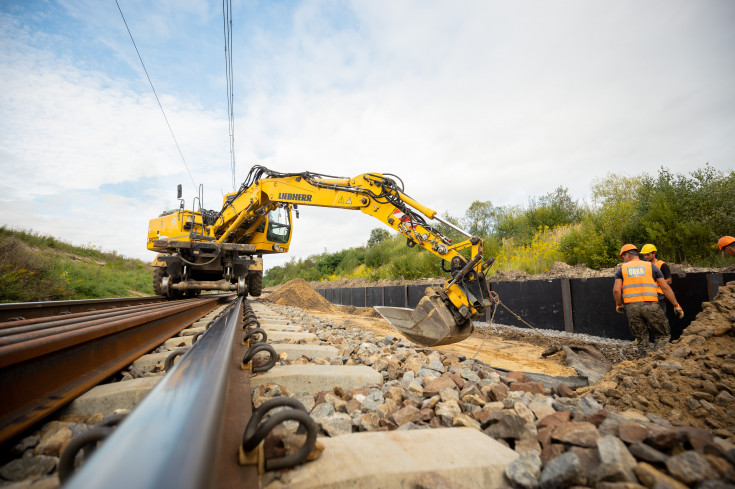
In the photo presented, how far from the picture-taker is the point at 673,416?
176cm

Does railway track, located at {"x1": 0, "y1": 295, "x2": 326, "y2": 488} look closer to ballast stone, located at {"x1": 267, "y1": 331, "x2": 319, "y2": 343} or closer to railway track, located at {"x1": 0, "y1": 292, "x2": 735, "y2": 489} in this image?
railway track, located at {"x1": 0, "y1": 292, "x2": 735, "y2": 489}

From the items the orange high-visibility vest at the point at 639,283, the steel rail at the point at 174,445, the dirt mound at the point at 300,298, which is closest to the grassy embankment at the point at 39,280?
the dirt mound at the point at 300,298

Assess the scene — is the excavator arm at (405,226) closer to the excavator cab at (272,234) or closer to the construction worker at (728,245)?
the excavator cab at (272,234)

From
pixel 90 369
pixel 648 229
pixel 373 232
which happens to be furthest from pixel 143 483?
pixel 373 232

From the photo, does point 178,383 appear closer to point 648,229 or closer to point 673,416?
point 673,416

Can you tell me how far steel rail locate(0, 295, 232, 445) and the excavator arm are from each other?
276 cm

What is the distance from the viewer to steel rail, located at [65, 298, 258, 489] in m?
0.48

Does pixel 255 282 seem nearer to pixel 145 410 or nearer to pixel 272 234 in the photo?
pixel 272 234

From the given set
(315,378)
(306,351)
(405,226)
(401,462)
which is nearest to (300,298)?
(405,226)

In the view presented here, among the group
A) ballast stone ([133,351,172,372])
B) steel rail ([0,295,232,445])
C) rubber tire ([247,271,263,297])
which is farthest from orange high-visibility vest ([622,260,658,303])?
rubber tire ([247,271,263,297])

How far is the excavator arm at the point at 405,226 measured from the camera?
12.9ft

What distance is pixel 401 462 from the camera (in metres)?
1.02

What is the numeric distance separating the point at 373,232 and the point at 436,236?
31407mm

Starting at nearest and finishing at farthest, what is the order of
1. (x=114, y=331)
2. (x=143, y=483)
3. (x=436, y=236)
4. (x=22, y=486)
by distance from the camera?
(x=143, y=483), (x=22, y=486), (x=114, y=331), (x=436, y=236)
